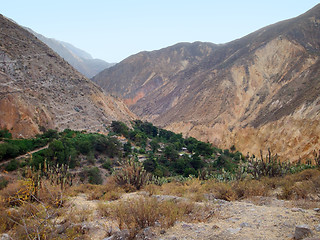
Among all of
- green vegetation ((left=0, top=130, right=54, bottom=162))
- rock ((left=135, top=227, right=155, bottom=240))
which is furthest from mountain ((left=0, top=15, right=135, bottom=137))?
rock ((left=135, top=227, right=155, bottom=240))

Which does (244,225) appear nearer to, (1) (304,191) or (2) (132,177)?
(1) (304,191)

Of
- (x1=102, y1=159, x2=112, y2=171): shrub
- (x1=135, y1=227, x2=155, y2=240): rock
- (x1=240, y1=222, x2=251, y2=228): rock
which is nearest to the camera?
(x1=135, y1=227, x2=155, y2=240): rock

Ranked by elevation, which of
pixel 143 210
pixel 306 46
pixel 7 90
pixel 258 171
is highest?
pixel 306 46

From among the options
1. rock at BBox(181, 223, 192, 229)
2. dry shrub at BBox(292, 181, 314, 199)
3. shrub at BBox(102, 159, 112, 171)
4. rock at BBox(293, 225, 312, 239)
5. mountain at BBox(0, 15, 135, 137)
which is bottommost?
shrub at BBox(102, 159, 112, 171)

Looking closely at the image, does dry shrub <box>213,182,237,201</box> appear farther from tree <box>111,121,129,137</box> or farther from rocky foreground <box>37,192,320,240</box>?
tree <box>111,121,129,137</box>

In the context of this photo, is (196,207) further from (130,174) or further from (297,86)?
(297,86)

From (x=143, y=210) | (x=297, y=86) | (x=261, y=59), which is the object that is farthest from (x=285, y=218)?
(x=261, y=59)
